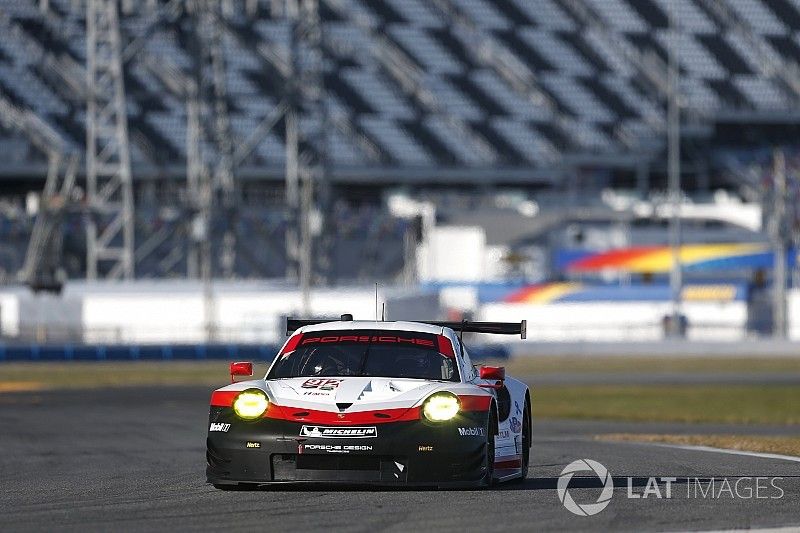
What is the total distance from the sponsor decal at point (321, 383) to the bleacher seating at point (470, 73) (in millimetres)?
67994

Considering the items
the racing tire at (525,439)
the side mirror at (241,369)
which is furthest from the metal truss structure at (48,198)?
the side mirror at (241,369)

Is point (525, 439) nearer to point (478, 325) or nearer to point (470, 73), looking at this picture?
point (478, 325)

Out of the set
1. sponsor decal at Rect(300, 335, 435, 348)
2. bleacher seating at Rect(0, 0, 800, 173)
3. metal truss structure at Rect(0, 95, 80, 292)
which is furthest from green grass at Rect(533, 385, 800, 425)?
bleacher seating at Rect(0, 0, 800, 173)

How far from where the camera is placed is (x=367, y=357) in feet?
44.4

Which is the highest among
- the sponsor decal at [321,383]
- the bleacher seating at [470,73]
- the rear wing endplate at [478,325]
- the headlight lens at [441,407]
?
the bleacher seating at [470,73]

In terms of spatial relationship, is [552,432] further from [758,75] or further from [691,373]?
[758,75]

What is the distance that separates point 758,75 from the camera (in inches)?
3878

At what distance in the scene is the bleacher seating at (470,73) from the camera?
83.6 meters

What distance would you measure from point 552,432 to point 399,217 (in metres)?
57.2

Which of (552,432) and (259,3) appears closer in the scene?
(552,432)

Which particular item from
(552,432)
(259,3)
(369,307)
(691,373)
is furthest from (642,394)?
(259,3)

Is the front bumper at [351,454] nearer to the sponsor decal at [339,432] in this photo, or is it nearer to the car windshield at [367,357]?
the sponsor decal at [339,432]

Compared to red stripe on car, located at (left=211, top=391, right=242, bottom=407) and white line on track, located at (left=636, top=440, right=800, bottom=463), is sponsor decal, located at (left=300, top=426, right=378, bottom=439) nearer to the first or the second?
red stripe on car, located at (left=211, top=391, right=242, bottom=407)

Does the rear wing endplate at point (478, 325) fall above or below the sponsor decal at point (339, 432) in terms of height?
above
